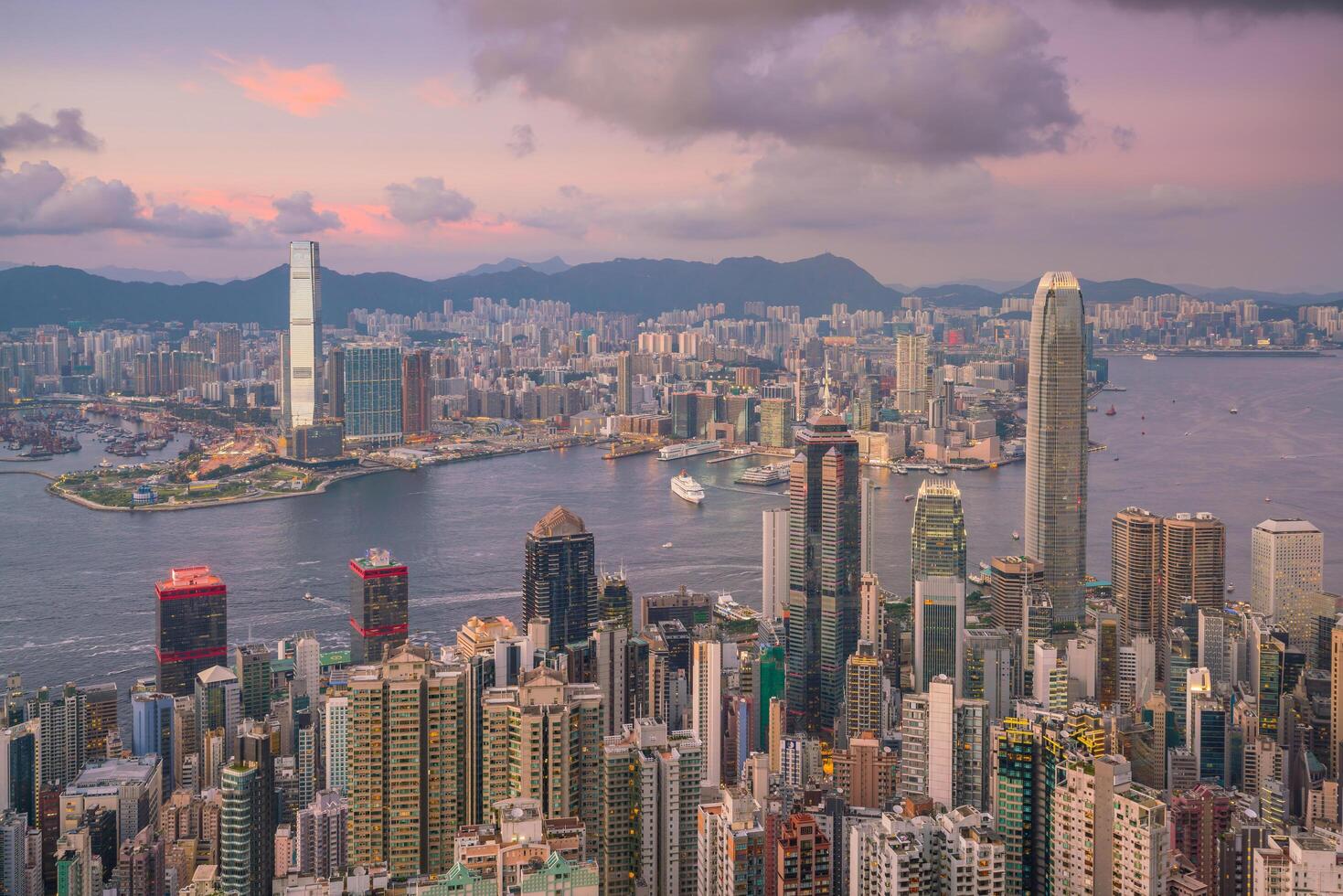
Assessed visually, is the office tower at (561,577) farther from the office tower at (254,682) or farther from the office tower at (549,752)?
the office tower at (549,752)

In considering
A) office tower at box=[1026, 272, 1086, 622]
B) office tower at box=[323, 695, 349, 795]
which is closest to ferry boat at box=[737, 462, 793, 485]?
office tower at box=[1026, 272, 1086, 622]

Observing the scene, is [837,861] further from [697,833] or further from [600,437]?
[600,437]

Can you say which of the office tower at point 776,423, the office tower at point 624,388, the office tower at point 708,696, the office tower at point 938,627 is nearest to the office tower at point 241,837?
the office tower at point 708,696

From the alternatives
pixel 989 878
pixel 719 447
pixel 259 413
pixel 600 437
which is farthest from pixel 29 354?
pixel 989 878

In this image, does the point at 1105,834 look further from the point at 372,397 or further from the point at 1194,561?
the point at 372,397

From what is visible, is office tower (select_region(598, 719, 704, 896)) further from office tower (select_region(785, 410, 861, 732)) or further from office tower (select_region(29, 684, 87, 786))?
office tower (select_region(29, 684, 87, 786))
